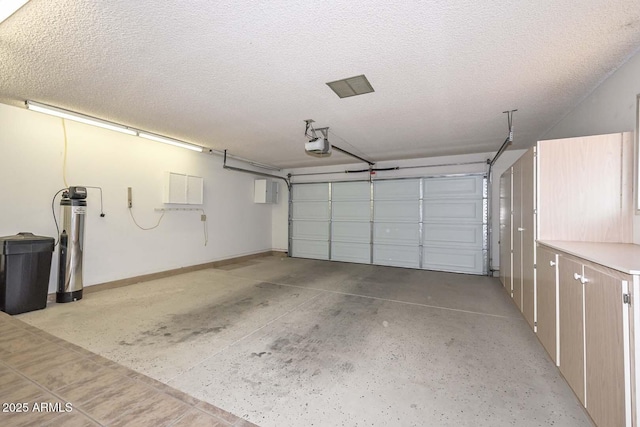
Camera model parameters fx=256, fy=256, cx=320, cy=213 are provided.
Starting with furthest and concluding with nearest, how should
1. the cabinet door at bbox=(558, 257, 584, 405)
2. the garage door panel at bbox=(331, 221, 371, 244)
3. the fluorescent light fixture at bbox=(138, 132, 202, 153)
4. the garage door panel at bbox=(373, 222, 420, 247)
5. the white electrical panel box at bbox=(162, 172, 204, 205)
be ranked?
1. the garage door panel at bbox=(331, 221, 371, 244)
2. the garage door panel at bbox=(373, 222, 420, 247)
3. the white electrical panel box at bbox=(162, 172, 204, 205)
4. the fluorescent light fixture at bbox=(138, 132, 202, 153)
5. the cabinet door at bbox=(558, 257, 584, 405)

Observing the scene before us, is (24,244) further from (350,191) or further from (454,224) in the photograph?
(454,224)

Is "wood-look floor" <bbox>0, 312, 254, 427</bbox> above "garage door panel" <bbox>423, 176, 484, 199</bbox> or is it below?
below

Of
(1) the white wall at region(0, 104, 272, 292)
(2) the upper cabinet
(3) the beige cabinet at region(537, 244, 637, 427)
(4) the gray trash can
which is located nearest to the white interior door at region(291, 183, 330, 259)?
(1) the white wall at region(0, 104, 272, 292)

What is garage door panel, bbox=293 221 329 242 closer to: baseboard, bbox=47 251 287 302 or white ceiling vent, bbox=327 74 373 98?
baseboard, bbox=47 251 287 302

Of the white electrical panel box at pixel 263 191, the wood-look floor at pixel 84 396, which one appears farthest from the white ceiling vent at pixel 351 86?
the white electrical panel box at pixel 263 191

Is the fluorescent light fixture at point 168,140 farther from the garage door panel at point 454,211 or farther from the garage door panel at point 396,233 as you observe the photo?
the garage door panel at point 454,211

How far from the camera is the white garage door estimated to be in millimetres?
5832

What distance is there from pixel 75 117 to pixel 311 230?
18.2ft

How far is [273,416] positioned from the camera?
1.60 meters

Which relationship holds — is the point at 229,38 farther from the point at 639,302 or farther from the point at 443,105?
the point at 639,302

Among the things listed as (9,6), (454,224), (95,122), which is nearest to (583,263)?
(9,6)

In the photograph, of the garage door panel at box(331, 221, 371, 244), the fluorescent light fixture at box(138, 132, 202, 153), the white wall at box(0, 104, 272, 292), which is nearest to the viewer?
the white wall at box(0, 104, 272, 292)

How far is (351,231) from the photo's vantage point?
7199mm

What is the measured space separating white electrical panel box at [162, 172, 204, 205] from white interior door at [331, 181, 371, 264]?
11.6 feet
